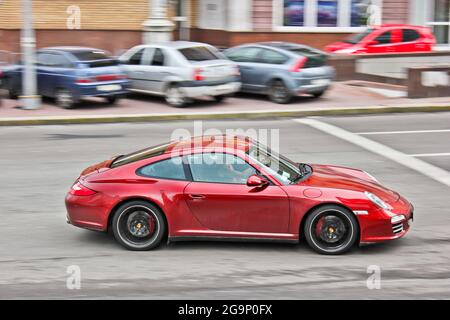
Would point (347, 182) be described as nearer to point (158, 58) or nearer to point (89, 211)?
point (89, 211)

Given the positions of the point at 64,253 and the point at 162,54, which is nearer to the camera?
the point at 64,253

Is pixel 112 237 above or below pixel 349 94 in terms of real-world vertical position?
below

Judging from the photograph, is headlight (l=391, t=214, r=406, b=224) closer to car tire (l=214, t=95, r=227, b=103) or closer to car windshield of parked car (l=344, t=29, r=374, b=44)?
car tire (l=214, t=95, r=227, b=103)

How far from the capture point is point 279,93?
67.1 feet

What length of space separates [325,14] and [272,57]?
8.91m

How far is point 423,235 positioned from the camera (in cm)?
912

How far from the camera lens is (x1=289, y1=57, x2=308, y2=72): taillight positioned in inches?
785

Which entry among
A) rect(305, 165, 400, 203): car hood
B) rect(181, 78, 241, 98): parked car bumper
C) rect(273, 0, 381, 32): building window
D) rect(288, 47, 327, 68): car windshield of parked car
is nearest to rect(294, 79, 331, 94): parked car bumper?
rect(288, 47, 327, 68): car windshield of parked car

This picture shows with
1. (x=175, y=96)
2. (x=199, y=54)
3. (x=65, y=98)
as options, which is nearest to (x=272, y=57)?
(x=199, y=54)

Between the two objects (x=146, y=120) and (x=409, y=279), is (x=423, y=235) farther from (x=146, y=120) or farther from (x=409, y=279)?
(x=146, y=120)

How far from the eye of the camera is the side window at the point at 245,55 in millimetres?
21047
